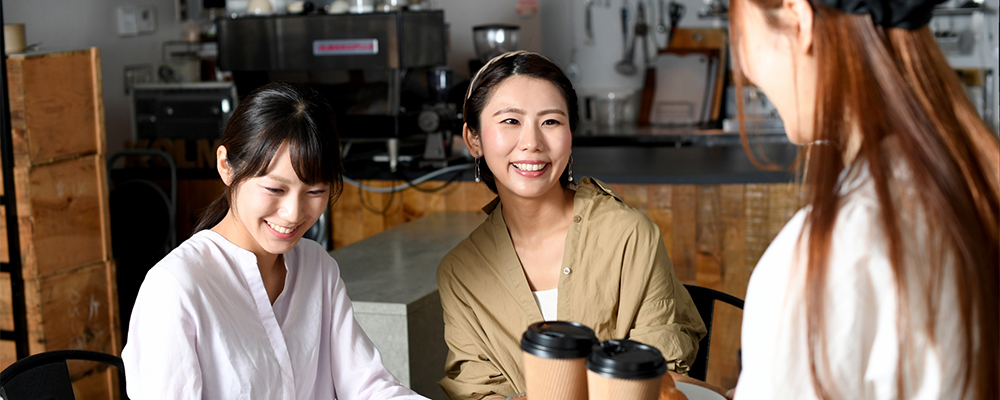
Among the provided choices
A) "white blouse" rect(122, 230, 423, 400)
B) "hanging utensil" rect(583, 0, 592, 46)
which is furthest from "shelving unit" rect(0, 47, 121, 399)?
"hanging utensil" rect(583, 0, 592, 46)

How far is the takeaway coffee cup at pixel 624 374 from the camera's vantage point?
73cm

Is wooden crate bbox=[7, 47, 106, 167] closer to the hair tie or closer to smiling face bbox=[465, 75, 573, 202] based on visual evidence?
smiling face bbox=[465, 75, 573, 202]

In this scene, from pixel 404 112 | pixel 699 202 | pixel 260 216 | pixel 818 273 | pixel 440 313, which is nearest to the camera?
pixel 818 273

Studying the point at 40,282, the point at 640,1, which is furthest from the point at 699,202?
the point at 640,1

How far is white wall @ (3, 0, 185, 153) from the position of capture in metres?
3.26

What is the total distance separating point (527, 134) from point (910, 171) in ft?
2.80

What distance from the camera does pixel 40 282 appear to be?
241 centimetres

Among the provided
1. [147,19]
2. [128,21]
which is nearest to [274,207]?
[128,21]

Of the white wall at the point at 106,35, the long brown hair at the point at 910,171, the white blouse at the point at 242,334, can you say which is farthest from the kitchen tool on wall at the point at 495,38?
the long brown hair at the point at 910,171

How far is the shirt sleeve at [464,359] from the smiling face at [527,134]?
0.76 ft

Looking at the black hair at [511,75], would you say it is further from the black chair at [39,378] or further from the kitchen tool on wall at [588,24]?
the kitchen tool on wall at [588,24]

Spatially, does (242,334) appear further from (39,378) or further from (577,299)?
(577,299)

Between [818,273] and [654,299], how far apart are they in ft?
2.84

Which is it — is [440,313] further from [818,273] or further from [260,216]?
[818,273]
